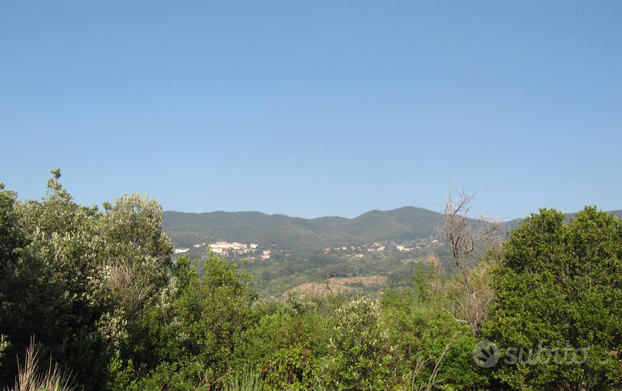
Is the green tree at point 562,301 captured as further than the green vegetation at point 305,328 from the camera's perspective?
Yes

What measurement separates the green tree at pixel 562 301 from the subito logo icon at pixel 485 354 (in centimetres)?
28

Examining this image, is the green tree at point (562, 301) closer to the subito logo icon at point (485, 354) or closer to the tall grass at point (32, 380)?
the subito logo icon at point (485, 354)

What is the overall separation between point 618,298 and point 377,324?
6989 millimetres

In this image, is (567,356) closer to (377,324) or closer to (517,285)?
(517,285)

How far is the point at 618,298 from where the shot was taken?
1076cm

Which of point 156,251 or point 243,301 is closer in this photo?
point 243,301

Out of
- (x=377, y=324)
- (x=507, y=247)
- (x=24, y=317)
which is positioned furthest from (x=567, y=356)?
(x=24, y=317)

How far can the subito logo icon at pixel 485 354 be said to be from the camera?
41.7 feet

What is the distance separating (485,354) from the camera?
42.9 ft

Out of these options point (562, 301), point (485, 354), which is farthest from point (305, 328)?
point (562, 301)

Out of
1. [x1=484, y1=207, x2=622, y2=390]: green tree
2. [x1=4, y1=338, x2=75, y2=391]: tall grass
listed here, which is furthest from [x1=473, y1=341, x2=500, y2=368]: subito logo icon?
[x1=4, y1=338, x2=75, y2=391]: tall grass

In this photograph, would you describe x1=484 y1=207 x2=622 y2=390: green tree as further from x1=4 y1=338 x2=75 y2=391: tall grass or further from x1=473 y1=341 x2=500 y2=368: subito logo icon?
x1=4 y1=338 x2=75 y2=391: tall grass

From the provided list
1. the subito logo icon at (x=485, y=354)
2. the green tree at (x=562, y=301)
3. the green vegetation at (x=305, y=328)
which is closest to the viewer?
the green vegetation at (x=305, y=328)

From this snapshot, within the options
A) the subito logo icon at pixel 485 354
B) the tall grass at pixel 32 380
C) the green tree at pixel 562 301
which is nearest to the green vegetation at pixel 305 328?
the green tree at pixel 562 301
